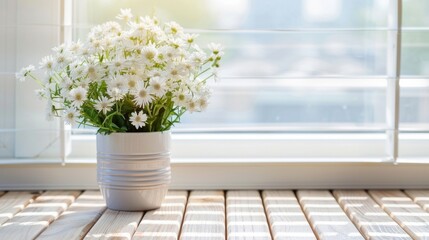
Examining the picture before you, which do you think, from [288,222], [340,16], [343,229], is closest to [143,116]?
[288,222]

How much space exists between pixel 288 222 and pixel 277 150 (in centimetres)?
63

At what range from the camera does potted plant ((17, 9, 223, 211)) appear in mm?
1793

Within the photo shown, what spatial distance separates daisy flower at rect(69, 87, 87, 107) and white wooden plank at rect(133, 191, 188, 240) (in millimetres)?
326

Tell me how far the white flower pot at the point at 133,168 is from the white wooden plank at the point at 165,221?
5 cm

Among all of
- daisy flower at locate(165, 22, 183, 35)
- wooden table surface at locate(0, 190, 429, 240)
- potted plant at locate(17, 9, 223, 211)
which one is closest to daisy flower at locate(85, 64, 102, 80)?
potted plant at locate(17, 9, 223, 211)

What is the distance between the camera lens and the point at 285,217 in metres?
1.84

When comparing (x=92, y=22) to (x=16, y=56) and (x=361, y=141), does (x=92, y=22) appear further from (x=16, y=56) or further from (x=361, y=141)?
(x=361, y=141)

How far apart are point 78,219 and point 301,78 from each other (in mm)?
848

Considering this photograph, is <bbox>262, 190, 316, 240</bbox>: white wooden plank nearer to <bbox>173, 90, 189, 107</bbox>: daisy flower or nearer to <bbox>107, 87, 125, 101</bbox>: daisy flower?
<bbox>173, 90, 189, 107</bbox>: daisy flower

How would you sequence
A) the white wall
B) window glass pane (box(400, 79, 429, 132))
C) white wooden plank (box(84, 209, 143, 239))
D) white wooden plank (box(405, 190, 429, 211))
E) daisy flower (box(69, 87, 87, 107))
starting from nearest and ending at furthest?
white wooden plank (box(84, 209, 143, 239)) → daisy flower (box(69, 87, 87, 107)) → white wooden plank (box(405, 190, 429, 211)) → the white wall → window glass pane (box(400, 79, 429, 132))

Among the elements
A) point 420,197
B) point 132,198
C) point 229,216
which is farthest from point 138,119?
point 420,197

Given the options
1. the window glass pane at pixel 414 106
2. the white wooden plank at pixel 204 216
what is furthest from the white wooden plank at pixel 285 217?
the window glass pane at pixel 414 106

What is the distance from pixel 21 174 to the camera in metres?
2.23

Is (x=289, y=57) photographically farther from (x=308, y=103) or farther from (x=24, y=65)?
(x=24, y=65)
